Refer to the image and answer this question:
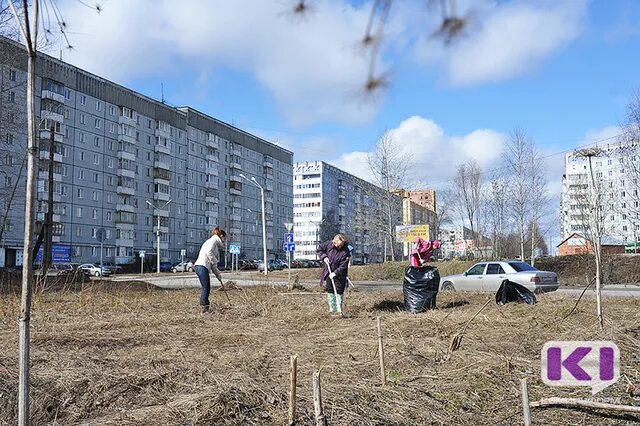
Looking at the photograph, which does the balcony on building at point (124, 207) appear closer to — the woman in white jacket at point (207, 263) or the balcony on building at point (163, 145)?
the balcony on building at point (163, 145)

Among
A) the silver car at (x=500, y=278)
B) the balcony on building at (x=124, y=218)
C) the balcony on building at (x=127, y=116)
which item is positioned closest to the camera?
the silver car at (x=500, y=278)

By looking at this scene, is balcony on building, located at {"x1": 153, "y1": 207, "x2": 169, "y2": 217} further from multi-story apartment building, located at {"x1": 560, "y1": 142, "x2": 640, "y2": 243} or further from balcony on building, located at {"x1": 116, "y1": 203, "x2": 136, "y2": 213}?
multi-story apartment building, located at {"x1": 560, "y1": 142, "x2": 640, "y2": 243}

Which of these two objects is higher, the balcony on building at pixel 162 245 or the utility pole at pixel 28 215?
the balcony on building at pixel 162 245

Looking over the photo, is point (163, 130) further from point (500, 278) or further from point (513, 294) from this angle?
point (513, 294)

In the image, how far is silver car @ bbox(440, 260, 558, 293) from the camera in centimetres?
1819

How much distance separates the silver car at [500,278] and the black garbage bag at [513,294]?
5726mm

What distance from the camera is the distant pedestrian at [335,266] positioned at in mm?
10547

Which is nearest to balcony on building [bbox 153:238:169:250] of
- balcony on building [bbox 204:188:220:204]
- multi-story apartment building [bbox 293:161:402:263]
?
balcony on building [bbox 204:188:220:204]

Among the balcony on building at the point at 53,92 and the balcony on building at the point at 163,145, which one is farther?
the balcony on building at the point at 163,145

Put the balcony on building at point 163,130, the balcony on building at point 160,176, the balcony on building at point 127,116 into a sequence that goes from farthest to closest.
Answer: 1. the balcony on building at point 163,130
2. the balcony on building at point 160,176
3. the balcony on building at point 127,116

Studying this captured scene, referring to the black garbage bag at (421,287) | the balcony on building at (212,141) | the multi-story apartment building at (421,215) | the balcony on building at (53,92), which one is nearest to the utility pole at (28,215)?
the black garbage bag at (421,287)

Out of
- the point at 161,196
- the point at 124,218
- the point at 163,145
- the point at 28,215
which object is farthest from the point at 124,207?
the point at 28,215

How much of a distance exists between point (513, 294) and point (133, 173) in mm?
66150

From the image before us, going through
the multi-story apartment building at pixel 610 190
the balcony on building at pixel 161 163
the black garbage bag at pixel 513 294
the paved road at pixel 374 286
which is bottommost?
the paved road at pixel 374 286
